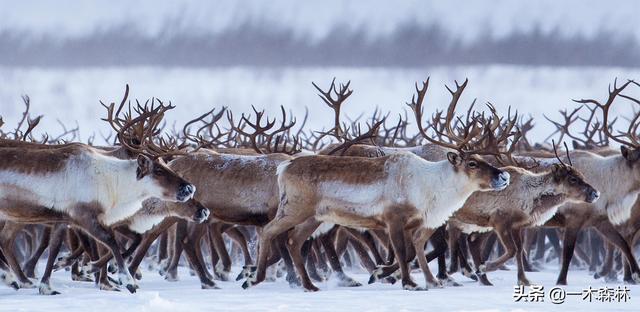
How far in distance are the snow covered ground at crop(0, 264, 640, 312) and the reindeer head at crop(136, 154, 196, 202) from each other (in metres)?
0.73

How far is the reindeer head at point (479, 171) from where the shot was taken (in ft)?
34.8

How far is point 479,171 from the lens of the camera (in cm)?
1069

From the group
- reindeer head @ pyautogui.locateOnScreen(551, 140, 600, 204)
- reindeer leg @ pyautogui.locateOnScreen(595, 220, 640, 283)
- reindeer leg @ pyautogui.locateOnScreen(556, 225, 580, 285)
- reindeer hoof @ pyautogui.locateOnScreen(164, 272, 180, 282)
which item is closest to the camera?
reindeer head @ pyautogui.locateOnScreen(551, 140, 600, 204)

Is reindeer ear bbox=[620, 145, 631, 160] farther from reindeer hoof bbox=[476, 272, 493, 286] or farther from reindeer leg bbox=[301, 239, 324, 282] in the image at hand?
reindeer leg bbox=[301, 239, 324, 282]

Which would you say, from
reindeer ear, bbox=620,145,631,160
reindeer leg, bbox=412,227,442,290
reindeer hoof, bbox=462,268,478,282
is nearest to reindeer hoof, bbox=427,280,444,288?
reindeer leg, bbox=412,227,442,290

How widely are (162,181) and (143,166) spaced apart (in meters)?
0.18

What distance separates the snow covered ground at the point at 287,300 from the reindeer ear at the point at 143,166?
35.3 inches

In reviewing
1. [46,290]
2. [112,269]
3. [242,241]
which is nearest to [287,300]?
[46,290]

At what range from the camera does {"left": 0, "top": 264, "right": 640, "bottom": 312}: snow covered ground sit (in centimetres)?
849

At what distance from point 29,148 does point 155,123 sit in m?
1.29

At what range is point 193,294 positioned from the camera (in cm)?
1012

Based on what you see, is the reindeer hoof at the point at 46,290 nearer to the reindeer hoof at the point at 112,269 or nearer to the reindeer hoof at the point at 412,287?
the reindeer hoof at the point at 412,287

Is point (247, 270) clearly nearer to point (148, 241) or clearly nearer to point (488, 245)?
point (148, 241)

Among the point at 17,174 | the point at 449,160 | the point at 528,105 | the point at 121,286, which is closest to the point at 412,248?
the point at 449,160
